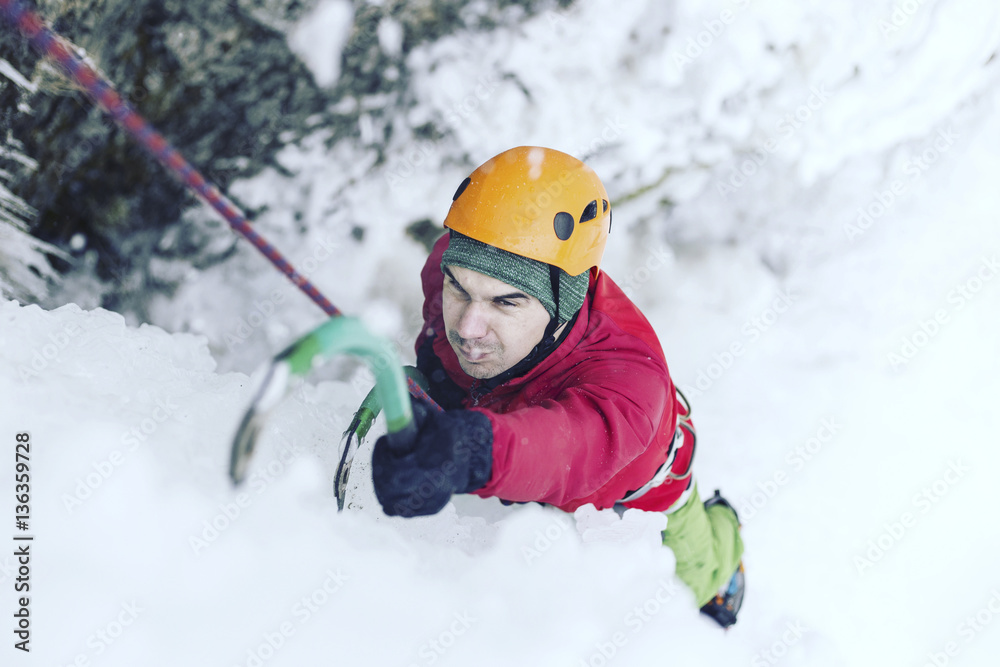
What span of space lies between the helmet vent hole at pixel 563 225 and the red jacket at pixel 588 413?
219mm

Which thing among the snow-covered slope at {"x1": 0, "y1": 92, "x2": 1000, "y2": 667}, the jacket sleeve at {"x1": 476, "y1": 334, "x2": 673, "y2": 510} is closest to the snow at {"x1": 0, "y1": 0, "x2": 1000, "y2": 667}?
the snow-covered slope at {"x1": 0, "y1": 92, "x2": 1000, "y2": 667}

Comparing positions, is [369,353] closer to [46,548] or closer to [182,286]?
[46,548]

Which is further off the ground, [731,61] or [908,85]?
[731,61]

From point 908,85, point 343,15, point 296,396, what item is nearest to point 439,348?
point 296,396

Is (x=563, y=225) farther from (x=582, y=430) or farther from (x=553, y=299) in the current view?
(x=582, y=430)

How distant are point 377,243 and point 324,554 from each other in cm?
173

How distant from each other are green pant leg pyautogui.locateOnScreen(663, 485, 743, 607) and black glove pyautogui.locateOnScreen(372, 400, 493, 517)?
49.7 inches

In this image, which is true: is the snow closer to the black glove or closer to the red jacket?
the red jacket

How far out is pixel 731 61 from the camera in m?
2.75

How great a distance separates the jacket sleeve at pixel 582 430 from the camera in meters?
1.05

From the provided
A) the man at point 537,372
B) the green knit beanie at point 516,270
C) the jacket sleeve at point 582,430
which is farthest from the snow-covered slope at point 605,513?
the green knit beanie at point 516,270

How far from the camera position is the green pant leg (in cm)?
208

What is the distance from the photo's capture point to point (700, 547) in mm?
2160

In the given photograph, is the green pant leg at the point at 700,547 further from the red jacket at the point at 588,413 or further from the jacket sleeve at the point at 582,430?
the jacket sleeve at the point at 582,430
